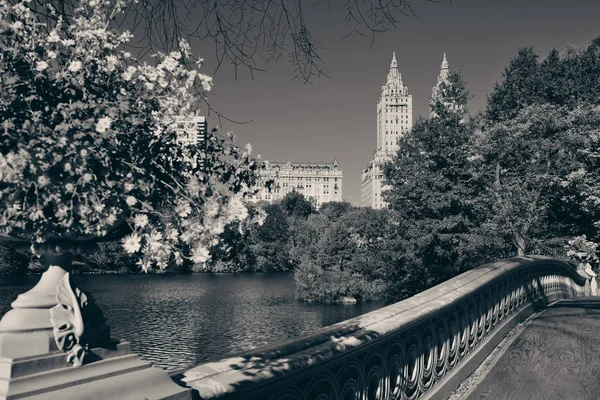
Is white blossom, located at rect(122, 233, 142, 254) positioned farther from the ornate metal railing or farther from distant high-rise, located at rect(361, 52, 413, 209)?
distant high-rise, located at rect(361, 52, 413, 209)

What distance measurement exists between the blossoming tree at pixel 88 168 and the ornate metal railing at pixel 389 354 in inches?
23.7

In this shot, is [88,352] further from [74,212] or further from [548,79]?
[548,79]

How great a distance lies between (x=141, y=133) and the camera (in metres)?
2.01

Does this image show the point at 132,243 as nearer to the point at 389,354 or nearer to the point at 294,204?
the point at 389,354

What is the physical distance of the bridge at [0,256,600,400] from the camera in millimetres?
2135

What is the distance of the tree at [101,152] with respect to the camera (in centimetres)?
164

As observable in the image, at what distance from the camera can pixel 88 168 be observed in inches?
67.6

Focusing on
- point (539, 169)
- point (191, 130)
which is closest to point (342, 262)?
point (539, 169)

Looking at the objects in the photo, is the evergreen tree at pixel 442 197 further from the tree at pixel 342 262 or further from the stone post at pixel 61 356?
the stone post at pixel 61 356

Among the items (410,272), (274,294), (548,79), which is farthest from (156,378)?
(274,294)

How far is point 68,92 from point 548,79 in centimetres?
4454

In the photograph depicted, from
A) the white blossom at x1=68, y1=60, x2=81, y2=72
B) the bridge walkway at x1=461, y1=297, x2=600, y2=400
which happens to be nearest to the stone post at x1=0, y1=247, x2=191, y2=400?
the white blossom at x1=68, y1=60, x2=81, y2=72

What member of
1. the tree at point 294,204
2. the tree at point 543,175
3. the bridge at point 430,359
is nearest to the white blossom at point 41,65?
the bridge at point 430,359

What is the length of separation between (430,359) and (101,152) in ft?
11.3
